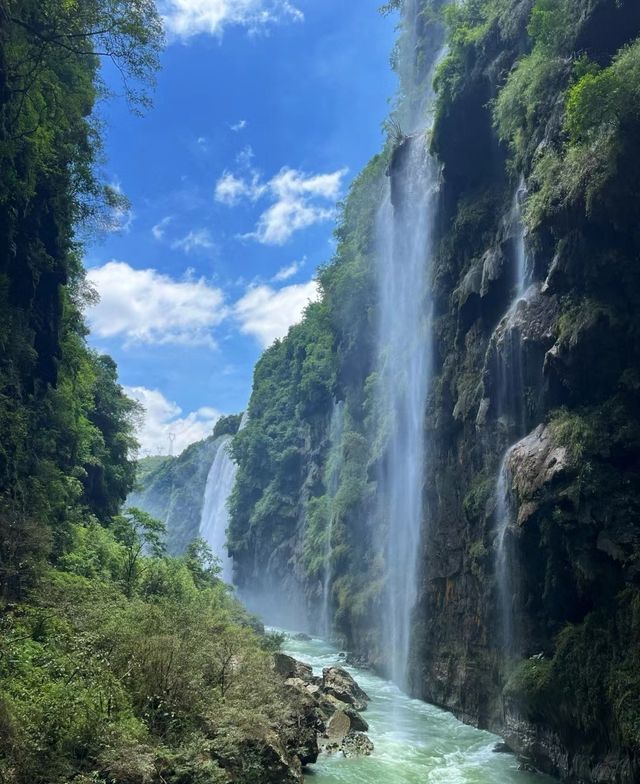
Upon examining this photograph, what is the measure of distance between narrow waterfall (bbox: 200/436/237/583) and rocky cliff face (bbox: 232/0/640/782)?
46.1 meters

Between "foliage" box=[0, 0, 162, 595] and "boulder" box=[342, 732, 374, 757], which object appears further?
"foliage" box=[0, 0, 162, 595]

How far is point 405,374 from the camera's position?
27594mm

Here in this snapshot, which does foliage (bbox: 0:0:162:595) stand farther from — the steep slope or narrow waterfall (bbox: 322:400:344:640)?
the steep slope

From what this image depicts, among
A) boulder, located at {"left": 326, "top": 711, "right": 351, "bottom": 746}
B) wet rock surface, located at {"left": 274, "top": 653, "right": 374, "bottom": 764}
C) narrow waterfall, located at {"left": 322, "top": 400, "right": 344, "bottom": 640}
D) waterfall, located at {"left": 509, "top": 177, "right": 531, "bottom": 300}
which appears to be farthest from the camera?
narrow waterfall, located at {"left": 322, "top": 400, "right": 344, "bottom": 640}

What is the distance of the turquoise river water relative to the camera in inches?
463

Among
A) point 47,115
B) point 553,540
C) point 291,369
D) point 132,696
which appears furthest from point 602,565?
point 291,369

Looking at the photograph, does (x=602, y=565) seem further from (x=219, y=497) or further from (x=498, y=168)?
(x=219, y=497)

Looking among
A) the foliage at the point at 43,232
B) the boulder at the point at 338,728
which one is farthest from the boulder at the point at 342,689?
the foliage at the point at 43,232

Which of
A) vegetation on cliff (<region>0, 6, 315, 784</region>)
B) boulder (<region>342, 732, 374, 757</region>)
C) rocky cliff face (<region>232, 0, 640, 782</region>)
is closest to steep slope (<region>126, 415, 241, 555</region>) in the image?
vegetation on cliff (<region>0, 6, 315, 784</region>)

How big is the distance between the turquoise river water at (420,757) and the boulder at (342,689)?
1.27ft

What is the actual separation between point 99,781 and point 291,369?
175 feet

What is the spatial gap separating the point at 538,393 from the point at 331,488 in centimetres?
2847

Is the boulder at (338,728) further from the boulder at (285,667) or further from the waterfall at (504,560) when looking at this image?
the waterfall at (504,560)

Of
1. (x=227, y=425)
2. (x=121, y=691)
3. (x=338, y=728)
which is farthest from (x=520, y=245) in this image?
(x=227, y=425)
